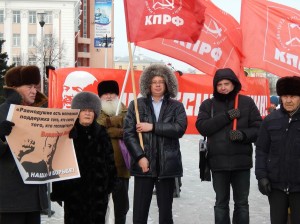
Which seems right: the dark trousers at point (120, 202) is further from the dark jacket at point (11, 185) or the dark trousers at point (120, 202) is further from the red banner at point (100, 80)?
the red banner at point (100, 80)

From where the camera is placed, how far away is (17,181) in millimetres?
3945

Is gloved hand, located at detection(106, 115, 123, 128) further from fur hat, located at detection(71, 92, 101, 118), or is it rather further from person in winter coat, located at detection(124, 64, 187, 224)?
fur hat, located at detection(71, 92, 101, 118)

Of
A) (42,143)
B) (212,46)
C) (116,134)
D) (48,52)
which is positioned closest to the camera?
(42,143)

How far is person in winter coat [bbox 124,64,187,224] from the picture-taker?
4953 mm

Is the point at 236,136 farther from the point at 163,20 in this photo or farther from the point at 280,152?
Answer: the point at 163,20

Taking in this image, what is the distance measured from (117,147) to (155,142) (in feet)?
2.11

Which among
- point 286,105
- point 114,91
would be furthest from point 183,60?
point 286,105

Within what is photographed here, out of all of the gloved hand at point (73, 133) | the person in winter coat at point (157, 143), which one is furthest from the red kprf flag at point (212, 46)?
the gloved hand at point (73, 133)

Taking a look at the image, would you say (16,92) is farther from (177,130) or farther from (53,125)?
(177,130)

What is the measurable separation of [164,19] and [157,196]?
1.91m

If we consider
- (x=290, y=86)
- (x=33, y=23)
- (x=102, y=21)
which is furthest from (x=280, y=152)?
(x=33, y=23)

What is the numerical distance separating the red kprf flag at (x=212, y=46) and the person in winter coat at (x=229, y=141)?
886 millimetres

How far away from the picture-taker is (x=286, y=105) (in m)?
4.61

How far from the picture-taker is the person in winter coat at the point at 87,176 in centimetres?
452
